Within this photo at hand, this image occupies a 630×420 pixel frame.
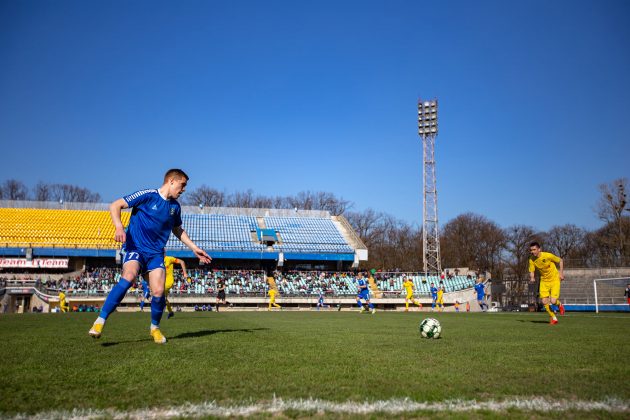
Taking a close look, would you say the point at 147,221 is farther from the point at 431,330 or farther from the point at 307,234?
the point at 307,234

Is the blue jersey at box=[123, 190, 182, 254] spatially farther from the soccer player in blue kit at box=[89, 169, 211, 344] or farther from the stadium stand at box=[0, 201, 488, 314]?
the stadium stand at box=[0, 201, 488, 314]

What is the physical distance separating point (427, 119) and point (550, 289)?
39135mm

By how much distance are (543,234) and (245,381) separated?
254 ft

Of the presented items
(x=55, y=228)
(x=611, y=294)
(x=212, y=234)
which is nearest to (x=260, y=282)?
(x=212, y=234)

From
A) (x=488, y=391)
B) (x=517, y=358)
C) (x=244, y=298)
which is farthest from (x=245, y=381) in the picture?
(x=244, y=298)

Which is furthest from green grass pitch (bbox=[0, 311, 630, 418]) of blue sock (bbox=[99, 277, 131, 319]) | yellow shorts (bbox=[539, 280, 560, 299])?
yellow shorts (bbox=[539, 280, 560, 299])

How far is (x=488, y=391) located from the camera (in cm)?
362

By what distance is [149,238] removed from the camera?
7.12 metres

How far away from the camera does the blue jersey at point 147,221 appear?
7.05 metres

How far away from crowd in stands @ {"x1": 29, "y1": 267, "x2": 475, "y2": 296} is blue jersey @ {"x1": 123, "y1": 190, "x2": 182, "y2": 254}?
3379 centimetres

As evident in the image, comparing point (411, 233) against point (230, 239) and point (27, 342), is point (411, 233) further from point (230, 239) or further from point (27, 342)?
point (27, 342)

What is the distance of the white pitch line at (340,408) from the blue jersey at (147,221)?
4.29 metres

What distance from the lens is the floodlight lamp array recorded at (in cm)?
5019

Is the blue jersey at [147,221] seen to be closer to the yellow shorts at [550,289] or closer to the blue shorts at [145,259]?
the blue shorts at [145,259]
